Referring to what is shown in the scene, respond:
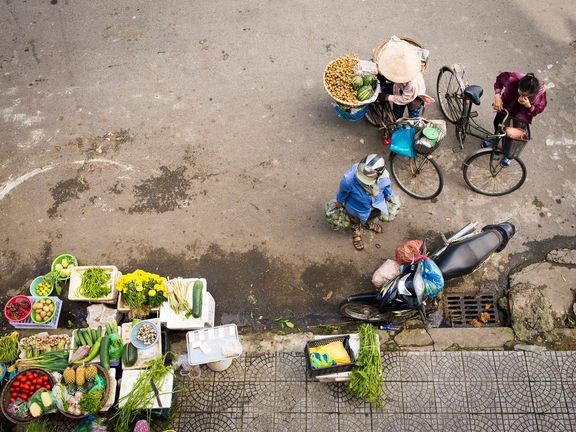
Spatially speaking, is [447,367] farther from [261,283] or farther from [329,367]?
[261,283]

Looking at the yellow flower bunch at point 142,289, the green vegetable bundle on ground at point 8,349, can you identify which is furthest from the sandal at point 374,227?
the green vegetable bundle on ground at point 8,349

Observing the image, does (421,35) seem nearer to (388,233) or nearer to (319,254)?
(388,233)

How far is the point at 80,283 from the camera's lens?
20.8 feet

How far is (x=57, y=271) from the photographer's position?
21.5ft

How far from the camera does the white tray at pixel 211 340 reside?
5547mm

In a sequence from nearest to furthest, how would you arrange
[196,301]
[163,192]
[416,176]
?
[196,301], [416,176], [163,192]

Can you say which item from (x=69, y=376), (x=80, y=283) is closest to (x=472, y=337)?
(x=69, y=376)

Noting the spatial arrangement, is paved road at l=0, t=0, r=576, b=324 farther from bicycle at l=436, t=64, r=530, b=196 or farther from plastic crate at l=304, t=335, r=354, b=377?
plastic crate at l=304, t=335, r=354, b=377

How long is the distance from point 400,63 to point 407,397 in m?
4.29

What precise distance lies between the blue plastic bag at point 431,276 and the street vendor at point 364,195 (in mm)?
949

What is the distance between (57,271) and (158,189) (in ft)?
5.89

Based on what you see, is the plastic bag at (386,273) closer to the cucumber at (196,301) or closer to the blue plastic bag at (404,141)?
the blue plastic bag at (404,141)

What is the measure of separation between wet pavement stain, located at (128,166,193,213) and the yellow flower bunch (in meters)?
1.51

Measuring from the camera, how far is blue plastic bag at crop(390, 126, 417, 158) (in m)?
6.48
